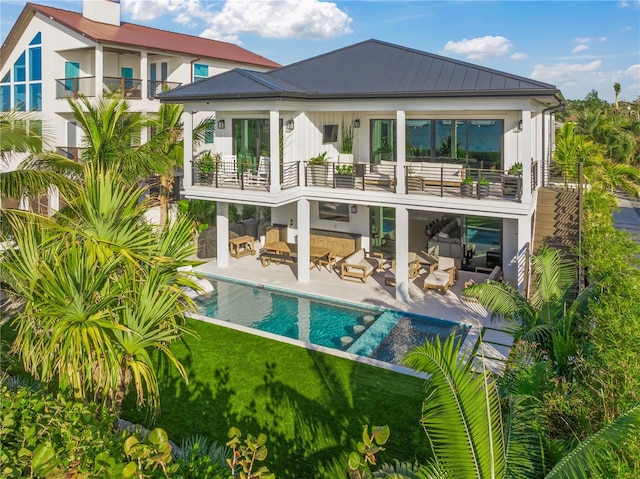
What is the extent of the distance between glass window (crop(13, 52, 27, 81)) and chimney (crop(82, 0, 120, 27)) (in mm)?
4539

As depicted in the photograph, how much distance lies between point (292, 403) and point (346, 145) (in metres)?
13.8

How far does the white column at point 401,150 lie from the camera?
58.4 ft

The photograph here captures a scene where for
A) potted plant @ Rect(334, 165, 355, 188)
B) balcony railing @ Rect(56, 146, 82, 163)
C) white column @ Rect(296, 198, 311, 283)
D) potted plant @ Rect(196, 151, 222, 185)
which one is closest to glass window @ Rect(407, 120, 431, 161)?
potted plant @ Rect(334, 165, 355, 188)

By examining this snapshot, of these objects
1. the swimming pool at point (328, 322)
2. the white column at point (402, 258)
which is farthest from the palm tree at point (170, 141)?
the white column at point (402, 258)

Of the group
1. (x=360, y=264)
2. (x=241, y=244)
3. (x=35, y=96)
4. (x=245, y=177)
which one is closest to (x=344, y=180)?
(x=245, y=177)

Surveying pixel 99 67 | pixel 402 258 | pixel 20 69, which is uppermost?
pixel 20 69

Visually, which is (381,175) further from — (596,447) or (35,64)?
(35,64)

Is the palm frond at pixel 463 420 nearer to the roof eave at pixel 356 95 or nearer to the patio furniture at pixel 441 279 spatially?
the roof eave at pixel 356 95

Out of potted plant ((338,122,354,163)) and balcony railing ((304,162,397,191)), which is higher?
potted plant ((338,122,354,163))

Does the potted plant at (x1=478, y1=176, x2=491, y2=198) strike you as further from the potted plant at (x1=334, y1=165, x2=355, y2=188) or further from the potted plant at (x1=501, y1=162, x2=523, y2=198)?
the potted plant at (x1=334, y1=165, x2=355, y2=188)

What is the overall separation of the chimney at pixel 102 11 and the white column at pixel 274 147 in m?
19.4

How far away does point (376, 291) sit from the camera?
63.7ft

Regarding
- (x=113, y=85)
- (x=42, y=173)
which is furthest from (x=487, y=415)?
(x=113, y=85)

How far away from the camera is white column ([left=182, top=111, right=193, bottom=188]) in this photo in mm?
21092
